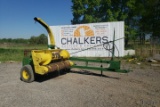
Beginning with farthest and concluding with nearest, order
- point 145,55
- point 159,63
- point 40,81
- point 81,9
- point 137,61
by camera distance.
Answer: point 81,9
point 145,55
point 137,61
point 159,63
point 40,81

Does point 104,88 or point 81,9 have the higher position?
point 81,9

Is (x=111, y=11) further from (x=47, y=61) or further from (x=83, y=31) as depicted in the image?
(x=47, y=61)

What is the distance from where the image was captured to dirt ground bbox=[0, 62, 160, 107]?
5020 mm

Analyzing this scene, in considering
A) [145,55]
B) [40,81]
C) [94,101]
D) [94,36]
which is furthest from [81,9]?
[94,101]

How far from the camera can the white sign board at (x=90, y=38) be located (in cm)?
1436

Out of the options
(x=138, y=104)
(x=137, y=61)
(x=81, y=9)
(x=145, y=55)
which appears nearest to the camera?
(x=138, y=104)

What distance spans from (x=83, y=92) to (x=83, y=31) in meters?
9.86

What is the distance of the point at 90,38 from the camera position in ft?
49.4

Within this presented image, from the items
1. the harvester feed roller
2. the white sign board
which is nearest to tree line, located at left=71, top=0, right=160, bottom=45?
the white sign board

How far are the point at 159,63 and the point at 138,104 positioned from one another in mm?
7045

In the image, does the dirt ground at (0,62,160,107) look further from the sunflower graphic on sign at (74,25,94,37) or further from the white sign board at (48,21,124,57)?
the sunflower graphic on sign at (74,25,94,37)

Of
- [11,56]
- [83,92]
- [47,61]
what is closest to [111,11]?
[11,56]

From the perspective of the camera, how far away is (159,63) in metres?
11.2

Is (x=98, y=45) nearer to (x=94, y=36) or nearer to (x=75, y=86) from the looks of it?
(x=94, y=36)
